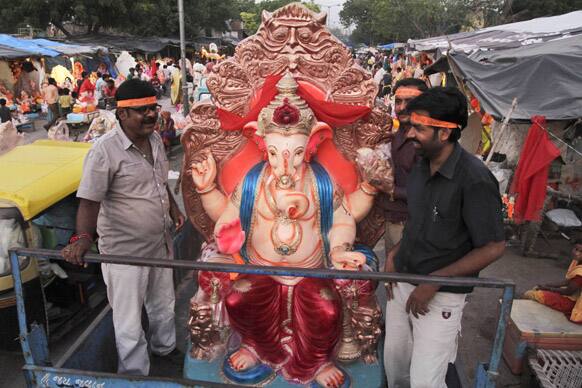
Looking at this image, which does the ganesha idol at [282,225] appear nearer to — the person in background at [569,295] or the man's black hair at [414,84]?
the man's black hair at [414,84]

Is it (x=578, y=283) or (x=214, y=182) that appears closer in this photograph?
(x=214, y=182)

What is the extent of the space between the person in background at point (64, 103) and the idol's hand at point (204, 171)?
1046cm

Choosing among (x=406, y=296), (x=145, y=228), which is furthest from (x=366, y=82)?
(x=145, y=228)

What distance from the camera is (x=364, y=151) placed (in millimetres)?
3125

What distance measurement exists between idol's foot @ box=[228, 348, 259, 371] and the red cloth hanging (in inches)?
146

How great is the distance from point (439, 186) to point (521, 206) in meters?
3.65

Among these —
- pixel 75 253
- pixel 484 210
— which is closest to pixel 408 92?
pixel 484 210

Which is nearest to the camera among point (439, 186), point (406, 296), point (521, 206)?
point (439, 186)

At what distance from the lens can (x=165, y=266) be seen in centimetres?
206

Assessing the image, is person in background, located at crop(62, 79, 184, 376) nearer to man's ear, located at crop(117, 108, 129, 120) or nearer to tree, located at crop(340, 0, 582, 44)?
man's ear, located at crop(117, 108, 129, 120)

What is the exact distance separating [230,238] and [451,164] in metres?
1.46

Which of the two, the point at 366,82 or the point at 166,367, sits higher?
the point at 366,82

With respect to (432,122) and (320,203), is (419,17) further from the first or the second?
(432,122)

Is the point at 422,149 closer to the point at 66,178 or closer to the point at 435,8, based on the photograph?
the point at 66,178
